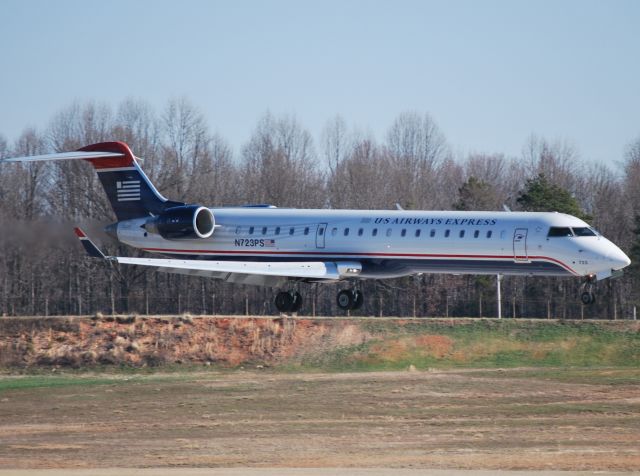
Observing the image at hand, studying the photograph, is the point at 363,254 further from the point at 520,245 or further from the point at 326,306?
the point at 326,306

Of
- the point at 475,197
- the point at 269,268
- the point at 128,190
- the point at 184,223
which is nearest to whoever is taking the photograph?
the point at 269,268

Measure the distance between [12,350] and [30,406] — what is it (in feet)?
35.0

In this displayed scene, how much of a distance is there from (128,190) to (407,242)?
10677 mm

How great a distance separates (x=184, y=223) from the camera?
4434cm

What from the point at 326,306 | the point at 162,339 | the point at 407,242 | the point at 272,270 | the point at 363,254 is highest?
the point at 407,242

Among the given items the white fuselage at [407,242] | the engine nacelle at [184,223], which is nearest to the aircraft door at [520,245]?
the white fuselage at [407,242]

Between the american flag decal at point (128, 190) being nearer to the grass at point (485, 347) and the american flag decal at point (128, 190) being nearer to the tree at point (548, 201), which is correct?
the grass at point (485, 347)

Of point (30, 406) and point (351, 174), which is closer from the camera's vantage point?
point (30, 406)

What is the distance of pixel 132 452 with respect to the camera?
25922 mm

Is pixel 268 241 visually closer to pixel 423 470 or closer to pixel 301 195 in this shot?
pixel 423 470

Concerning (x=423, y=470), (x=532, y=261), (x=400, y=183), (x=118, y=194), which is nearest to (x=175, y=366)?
(x=118, y=194)

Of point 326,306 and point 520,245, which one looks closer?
point 520,245

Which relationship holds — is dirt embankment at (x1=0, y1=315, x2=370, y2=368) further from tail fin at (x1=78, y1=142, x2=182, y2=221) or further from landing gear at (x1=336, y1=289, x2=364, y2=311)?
tail fin at (x1=78, y1=142, x2=182, y2=221)

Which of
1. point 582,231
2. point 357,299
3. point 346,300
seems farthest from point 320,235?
point 582,231
